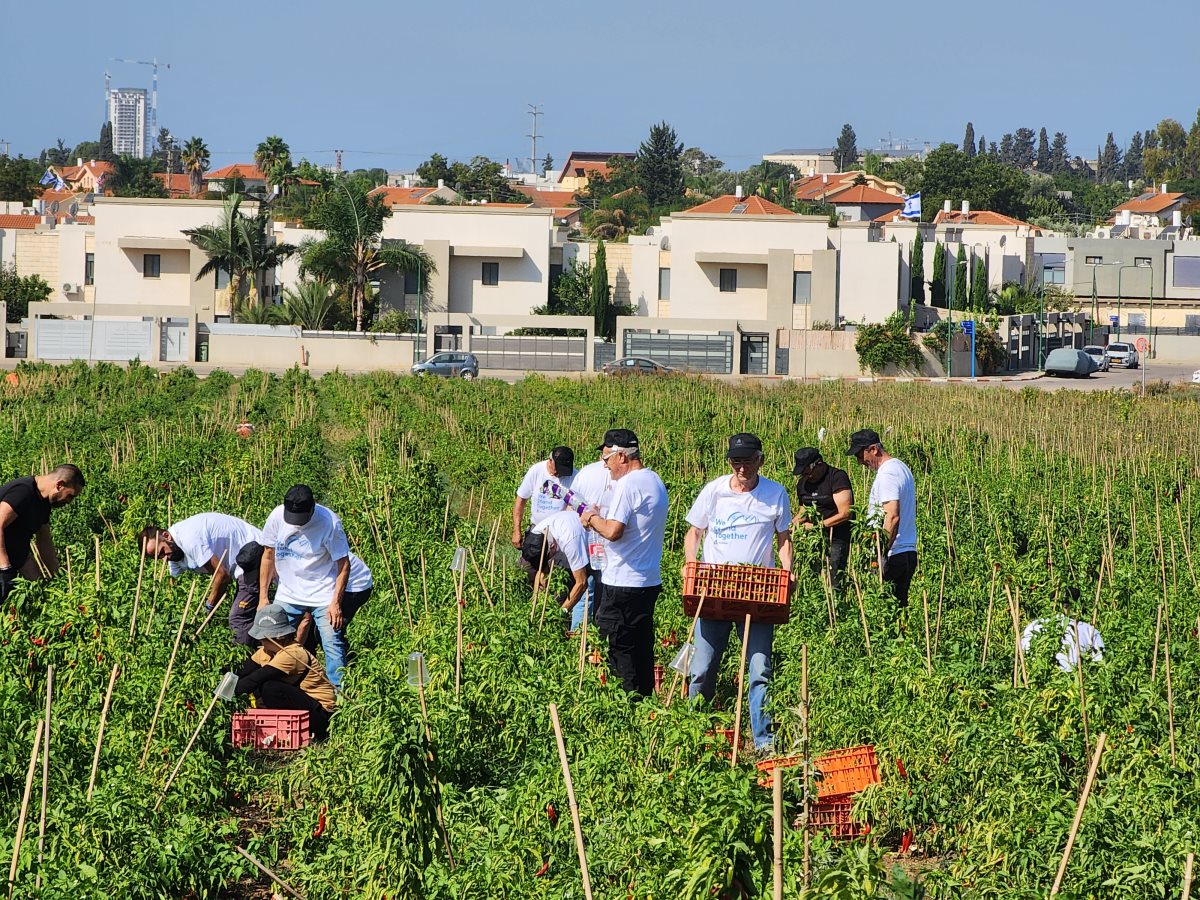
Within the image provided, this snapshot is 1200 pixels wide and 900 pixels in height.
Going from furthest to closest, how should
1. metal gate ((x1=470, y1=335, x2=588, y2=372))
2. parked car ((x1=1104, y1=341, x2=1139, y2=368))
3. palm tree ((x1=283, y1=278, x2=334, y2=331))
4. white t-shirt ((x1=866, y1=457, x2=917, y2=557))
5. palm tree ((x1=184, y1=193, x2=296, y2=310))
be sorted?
1. parked car ((x1=1104, y1=341, x2=1139, y2=368))
2. palm tree ((x1=184, y1=193, x2=296, y2=310))
3. palm tree ((x1=283, y1=278, x2=334, y2=331))
4. metal gate ((x1=470, y1=335, x2=588, y2=372))
5. white t-shirt ((x1=866, y1=457, x2=917, y2=557))

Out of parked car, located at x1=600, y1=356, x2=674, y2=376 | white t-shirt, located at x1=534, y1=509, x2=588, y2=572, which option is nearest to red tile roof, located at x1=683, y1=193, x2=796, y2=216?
parked car, located at x1=600, y1=356, x2=674, y2=376

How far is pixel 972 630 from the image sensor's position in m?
9.35

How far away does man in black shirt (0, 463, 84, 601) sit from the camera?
328 inches

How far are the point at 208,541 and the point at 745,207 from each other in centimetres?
5068

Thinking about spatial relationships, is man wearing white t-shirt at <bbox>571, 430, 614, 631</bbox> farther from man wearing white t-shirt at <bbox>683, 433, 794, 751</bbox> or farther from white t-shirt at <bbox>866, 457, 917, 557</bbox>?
white t-shirt at <bbox>866, 457, 917, 557</bbox>

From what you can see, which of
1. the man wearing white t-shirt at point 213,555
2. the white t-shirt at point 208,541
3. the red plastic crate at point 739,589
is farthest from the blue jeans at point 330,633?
the red plastic crate at point 739,589

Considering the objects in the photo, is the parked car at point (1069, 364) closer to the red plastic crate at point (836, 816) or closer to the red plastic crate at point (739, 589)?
the red plastic crate at point (739, 589)

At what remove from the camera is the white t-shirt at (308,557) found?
798 centimetres

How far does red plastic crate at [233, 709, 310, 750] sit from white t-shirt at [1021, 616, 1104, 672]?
354 cm

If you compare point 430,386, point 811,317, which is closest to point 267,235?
point 811,317

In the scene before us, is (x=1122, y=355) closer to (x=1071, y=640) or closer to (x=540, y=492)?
(x=540, y=492)

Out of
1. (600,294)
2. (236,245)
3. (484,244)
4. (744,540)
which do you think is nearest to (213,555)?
(744,540)

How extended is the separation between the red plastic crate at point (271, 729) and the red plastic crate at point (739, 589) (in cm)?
197

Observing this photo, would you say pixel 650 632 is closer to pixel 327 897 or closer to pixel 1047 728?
pixel 1047 728
